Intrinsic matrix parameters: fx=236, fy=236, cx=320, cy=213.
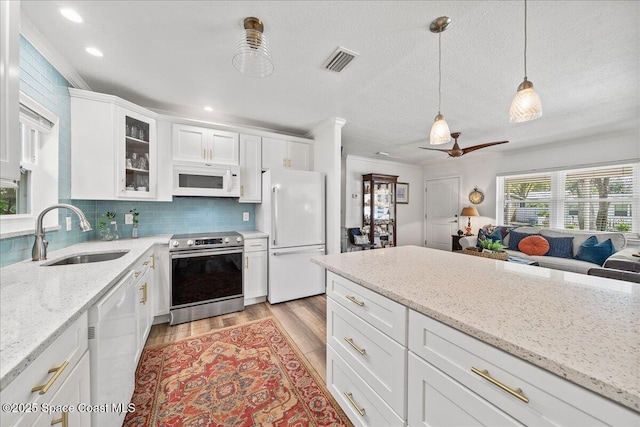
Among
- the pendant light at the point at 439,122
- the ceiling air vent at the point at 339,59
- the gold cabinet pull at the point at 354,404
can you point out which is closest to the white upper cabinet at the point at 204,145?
the ceiling air vent at the point at 339,59

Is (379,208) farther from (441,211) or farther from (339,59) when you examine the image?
(339,59)

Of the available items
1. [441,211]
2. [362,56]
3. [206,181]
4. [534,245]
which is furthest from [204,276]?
[441,211]

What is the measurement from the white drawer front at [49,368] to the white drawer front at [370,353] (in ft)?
3.87

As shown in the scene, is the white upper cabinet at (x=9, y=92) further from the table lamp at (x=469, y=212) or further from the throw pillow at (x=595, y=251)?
the table lamp at (x=469, y=212)

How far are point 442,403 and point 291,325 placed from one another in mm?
1931

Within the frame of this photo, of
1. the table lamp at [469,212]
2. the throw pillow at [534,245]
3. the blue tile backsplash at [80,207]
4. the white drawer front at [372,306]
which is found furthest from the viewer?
the table lamp at [469,212]

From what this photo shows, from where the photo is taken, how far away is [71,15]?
1508 mm

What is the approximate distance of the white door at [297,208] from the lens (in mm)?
3004

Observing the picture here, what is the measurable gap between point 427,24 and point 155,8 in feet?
5.67

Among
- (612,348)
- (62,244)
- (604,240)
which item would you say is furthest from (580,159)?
(62,244)

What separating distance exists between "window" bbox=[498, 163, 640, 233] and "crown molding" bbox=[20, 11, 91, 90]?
6.89 metres

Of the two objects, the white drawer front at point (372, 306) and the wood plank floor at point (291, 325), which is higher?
the white drawer front at point (372, 306)

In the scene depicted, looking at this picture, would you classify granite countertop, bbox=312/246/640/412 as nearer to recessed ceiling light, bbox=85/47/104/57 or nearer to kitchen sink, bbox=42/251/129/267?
kitchen sink, bbox=42/251/129/267

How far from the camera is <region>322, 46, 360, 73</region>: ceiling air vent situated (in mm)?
1823
